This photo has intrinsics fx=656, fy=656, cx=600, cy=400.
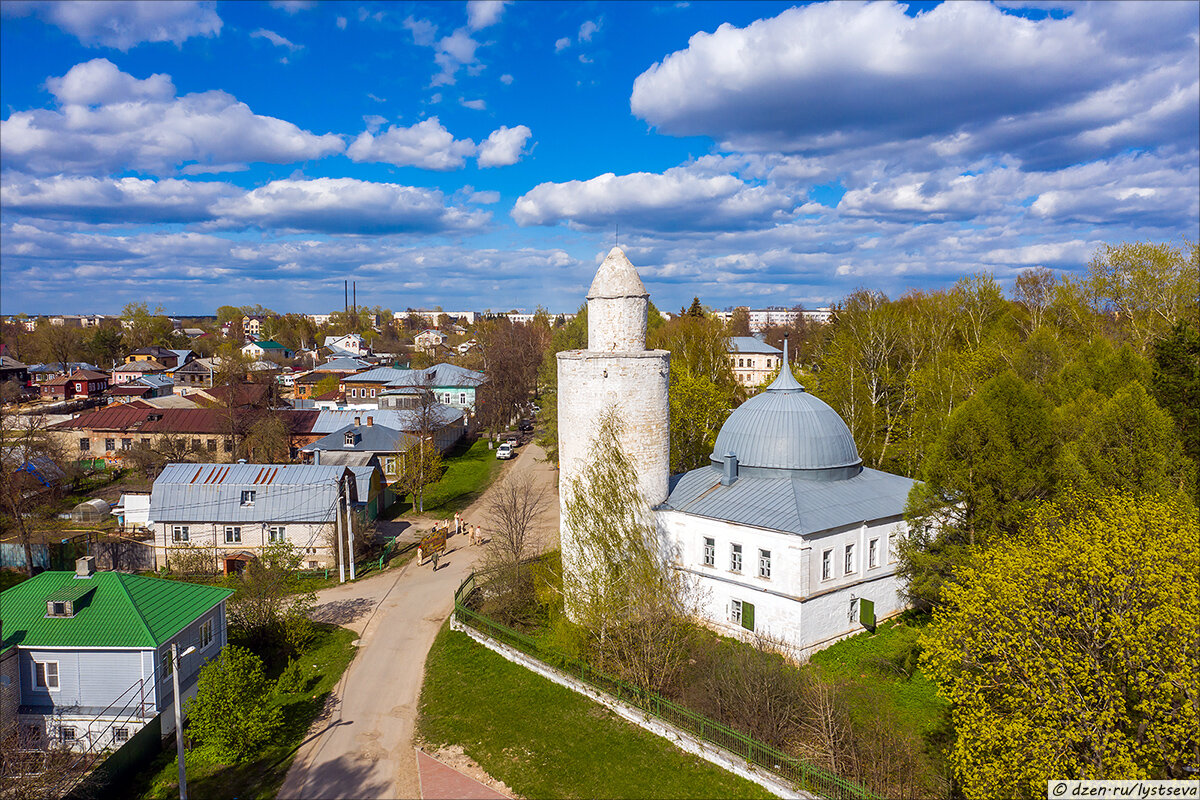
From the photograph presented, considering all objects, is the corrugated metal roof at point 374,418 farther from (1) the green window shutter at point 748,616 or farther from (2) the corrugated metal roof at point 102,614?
(1) the green window shutter at point 748,616

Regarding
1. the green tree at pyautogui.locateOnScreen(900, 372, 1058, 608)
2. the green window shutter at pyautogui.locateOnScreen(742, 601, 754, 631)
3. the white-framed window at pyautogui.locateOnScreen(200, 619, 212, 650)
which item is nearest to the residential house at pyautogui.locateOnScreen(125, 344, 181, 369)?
the white-framed window at pyautogui.locateOnScreen(200, 619, 212, 650)

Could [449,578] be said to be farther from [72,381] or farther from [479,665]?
[72,381]

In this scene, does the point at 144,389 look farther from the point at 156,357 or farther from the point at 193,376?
the point at 156,357

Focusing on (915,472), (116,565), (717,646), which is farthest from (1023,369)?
(116,565)

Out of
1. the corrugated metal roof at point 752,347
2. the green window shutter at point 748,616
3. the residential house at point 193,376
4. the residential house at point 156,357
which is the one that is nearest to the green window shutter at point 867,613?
the green window shutter at point 748,616

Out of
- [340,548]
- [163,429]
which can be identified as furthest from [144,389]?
[340,548]

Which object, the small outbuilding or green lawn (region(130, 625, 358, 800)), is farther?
the small outbuilding

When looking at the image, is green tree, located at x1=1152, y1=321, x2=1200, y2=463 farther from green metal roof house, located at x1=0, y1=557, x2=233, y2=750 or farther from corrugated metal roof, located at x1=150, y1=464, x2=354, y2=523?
corrugated metal roof, located at x1=150, y1=464, x2=354, y2=523
